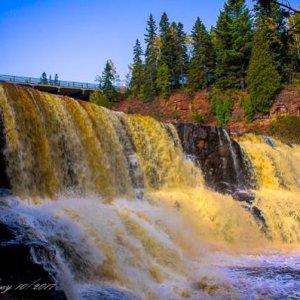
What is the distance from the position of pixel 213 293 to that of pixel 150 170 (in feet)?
30.4

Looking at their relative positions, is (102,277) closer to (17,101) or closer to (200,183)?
(17,101)

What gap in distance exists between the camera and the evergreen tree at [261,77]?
3853 centimetres

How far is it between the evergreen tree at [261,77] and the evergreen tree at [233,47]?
2772 mm

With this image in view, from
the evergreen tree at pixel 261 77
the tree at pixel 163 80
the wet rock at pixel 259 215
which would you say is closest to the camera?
the wet rock at pixel 259 215

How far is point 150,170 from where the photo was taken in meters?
17.6

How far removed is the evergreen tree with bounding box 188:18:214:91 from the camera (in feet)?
151

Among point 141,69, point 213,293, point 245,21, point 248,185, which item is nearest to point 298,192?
point 248,185

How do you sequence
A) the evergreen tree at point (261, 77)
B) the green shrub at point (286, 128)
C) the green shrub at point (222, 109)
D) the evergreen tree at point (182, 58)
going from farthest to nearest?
1. the evergreen tree at point (182, 58)
2. the green shrub at point (222, 109)
3. the evergreen tree at point (261, 77)
4. the green shrub at point (286, 128)

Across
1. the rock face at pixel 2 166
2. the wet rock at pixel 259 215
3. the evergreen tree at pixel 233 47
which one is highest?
the evergreen tree at pixel 233 47

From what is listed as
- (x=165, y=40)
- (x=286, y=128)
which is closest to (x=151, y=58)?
(x=165, y=40)

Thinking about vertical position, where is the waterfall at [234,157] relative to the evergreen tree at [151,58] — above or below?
below

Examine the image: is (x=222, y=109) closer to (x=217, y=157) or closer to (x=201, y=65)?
(x=201, y=65)

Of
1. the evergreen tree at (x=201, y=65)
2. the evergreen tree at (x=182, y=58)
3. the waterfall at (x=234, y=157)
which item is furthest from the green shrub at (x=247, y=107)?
the waterfall at (x=234, y=157)

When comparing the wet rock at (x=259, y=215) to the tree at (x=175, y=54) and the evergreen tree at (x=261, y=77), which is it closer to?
the evergreen tree at (x=261, y=77)
